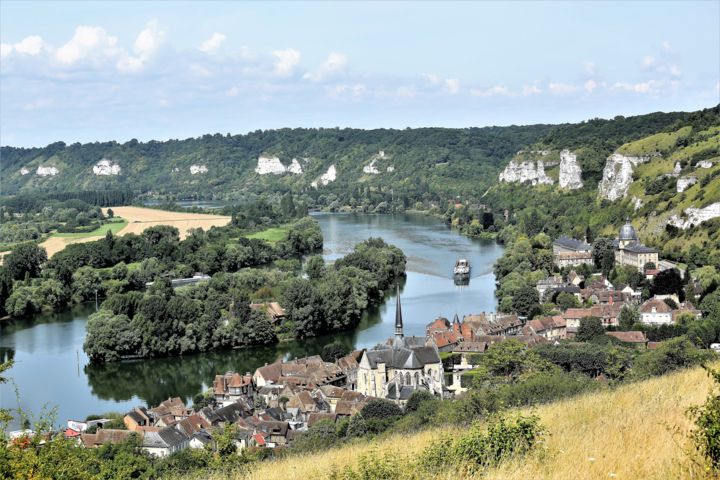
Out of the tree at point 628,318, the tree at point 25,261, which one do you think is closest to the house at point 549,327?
the tree at point 628,318

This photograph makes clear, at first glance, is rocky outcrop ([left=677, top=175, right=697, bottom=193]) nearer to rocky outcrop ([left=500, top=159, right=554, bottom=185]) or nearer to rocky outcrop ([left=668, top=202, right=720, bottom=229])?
rocky outcrop ([left=668, top=202, right=720, bottom=229])

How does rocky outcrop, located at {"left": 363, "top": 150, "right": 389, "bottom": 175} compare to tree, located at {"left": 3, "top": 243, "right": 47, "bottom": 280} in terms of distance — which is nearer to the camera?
tree, located at {"left": 3, "top": 243, "right": 47, "bottom": 280}

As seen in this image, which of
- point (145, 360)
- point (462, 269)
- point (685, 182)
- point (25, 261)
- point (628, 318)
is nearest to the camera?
point (145, 360)

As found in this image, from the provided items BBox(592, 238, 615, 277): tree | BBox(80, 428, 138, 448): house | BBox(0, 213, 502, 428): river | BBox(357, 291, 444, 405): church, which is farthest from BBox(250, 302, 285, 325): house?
BBox(592, 238, 615, 277): tree

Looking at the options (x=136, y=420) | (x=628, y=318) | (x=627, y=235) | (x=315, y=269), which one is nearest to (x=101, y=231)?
(x=315, y=269)

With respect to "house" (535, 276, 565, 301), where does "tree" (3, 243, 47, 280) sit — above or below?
above

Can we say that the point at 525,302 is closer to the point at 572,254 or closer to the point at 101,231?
the point at 572,254

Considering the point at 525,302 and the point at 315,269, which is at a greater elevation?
the point at 315,269

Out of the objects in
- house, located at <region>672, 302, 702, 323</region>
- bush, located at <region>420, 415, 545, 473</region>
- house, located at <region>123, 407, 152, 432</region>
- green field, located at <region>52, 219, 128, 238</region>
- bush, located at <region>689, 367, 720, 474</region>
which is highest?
bush, located at <region>689, 367, 720, 474</region>
